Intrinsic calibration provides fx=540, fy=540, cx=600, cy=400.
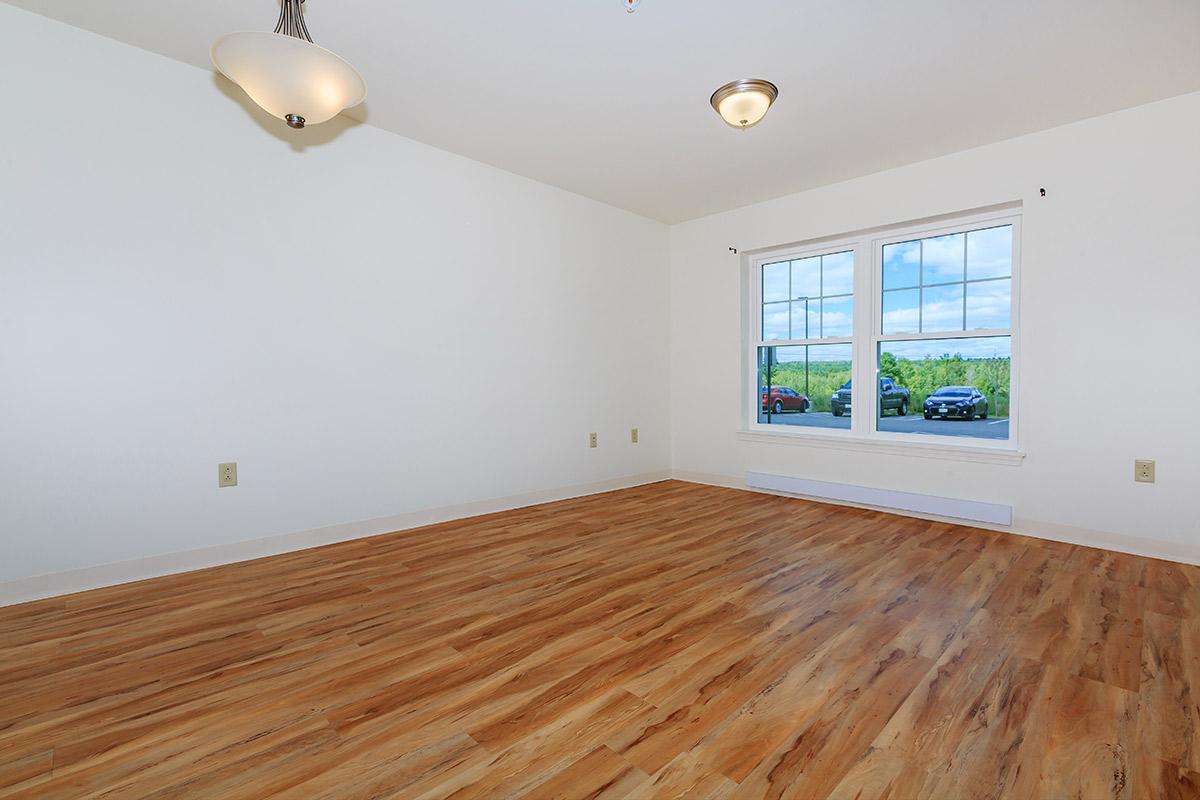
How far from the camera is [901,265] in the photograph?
409 cm

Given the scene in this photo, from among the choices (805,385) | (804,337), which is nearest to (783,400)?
(805,385)

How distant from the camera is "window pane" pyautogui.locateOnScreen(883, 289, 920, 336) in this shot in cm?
402

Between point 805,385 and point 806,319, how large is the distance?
A: 0.57m

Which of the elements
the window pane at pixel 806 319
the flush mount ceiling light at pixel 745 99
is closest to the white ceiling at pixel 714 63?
the flush mount ceiling light at pixel 745 99

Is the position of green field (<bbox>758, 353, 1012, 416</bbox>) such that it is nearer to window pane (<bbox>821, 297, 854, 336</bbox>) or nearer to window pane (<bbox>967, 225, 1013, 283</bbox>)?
window pane (<bbox>821, 297, 854, 336</bbox>)

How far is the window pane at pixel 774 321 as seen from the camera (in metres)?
4.80

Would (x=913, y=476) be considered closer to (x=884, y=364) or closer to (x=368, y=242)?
(x=884, y=364)

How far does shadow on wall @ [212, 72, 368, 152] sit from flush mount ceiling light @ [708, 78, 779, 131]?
6.63 ft

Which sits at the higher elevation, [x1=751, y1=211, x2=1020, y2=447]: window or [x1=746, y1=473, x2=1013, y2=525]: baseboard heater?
[x1=751, y1=211, x2=1020, y2=447]: window

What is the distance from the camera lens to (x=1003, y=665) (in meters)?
1.84

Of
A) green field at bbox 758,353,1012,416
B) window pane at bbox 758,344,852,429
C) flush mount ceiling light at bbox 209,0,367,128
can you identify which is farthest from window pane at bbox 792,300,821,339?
flush mount ceiling light at bbox 209,0,367,128

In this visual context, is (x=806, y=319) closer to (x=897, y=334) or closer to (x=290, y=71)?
(x=897, y=334)

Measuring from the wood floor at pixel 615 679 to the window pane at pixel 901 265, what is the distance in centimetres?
205

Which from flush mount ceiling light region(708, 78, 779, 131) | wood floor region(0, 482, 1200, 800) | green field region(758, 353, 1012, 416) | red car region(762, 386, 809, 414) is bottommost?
wood floor region(0, 482, 1200, 800)
